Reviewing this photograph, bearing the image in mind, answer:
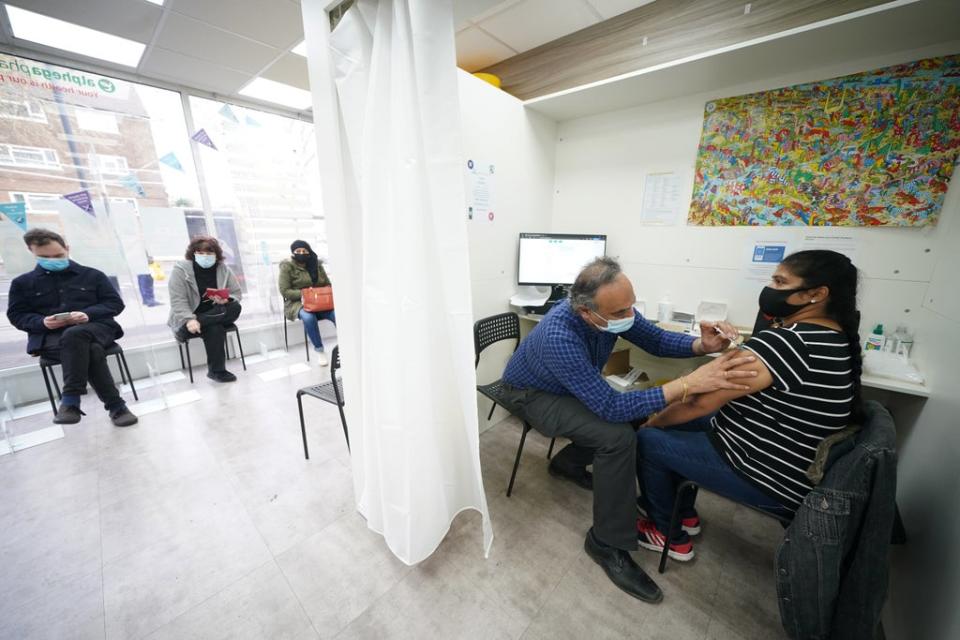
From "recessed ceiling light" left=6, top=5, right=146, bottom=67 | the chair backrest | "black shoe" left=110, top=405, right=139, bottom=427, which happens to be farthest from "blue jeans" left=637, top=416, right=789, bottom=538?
"recessed ceiling light" left=6, top=5, right=146, bottom=67

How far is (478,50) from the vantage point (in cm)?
229

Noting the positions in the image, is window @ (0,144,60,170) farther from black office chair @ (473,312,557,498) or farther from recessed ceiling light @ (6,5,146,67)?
black office chair @ (473,312,557,498)

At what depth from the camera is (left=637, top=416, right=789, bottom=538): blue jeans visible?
1105 millimetres

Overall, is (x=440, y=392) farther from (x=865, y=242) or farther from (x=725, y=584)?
(x=865, y=242)

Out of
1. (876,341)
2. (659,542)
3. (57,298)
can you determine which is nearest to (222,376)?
(57,298)

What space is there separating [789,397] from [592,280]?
0.66m

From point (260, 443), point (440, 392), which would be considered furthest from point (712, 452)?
point (260, 443)

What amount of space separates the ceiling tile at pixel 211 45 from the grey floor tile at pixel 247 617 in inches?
120

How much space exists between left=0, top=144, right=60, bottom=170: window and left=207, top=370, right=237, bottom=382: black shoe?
1.83m

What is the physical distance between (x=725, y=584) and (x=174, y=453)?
2840 mm

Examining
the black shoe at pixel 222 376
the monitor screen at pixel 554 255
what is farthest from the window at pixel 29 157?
the monitor screen at pixel 554 255

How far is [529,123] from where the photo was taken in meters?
2.17

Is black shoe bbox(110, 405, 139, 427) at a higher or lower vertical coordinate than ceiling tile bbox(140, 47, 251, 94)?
lower

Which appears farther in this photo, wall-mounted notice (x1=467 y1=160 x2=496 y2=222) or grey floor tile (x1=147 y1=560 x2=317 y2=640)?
wall-mounted notice (x1=467 y1=160 x2=496 y2=222)
